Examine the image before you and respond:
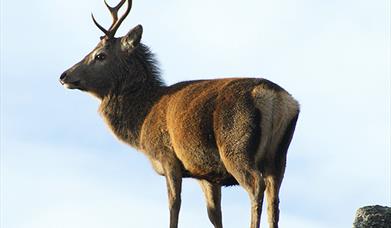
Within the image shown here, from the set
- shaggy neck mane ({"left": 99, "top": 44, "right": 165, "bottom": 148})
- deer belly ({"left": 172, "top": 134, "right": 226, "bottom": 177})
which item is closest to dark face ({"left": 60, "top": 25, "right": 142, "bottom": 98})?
shaggy neck mane ({"left": 99, "top": 44, "right": 165, "bottom": 148})

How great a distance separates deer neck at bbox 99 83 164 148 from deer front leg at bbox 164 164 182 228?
1199mm

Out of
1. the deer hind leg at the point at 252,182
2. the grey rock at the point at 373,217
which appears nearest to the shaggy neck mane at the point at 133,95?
the deer hind leg at the point at 252,182

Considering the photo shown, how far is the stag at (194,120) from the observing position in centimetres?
1370

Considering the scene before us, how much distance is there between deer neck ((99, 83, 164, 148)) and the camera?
625 inches

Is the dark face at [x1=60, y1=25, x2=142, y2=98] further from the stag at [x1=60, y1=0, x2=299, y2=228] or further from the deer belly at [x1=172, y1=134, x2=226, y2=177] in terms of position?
the deer belly at [x1=172, y1=134, x2=226, y2=177]

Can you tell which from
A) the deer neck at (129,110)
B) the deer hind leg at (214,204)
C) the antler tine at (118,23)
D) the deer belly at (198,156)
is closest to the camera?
the deer belly at (198,156)

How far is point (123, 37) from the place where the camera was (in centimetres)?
1673

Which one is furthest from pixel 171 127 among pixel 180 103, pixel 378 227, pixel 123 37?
pixel 378 227

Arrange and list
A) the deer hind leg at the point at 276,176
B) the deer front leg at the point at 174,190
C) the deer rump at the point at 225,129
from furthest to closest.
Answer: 1. the deer front leg at the point at 174,190
2. the deer hind leg at the point at 276,176
3. the deer rump at the point at 225,129

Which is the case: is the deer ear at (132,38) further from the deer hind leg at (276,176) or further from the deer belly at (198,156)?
the deer hind leg at (276,176)

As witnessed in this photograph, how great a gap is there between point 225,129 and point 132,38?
3.44 meters

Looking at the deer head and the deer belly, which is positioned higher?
the deer head

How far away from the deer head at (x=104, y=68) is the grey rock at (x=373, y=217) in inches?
203

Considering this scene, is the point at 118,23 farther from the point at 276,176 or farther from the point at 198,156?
the point at 276,176
